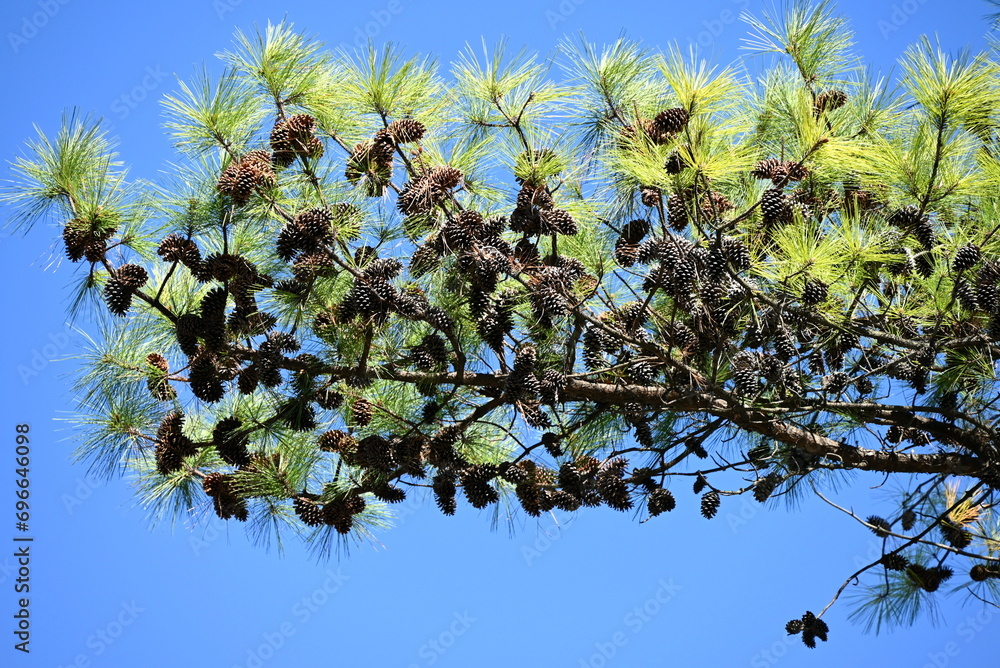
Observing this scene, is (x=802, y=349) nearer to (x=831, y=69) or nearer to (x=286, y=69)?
(x=831, y=69)

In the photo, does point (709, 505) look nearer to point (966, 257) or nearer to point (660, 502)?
point (660, 502)

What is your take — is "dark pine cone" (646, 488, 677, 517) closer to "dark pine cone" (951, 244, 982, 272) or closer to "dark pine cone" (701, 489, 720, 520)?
"dark pine cone" (701, 489, 720, 520)

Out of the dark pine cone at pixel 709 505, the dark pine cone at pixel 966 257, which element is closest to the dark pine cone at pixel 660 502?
the dark pine cone at pixel 709 505

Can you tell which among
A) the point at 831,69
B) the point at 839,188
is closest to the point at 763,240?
the point at 839,188

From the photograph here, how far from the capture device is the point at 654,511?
2.96 m

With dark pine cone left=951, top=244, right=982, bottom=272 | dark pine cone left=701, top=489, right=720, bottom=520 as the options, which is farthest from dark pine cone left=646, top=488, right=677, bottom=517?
dark pine cone left=951, top=244, right=982, bottom=272

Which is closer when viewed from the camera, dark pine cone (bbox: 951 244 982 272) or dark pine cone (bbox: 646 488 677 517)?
dark pine cone (bbox: 951 244 982 272)

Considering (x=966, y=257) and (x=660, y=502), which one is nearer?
(x=966, y=257)

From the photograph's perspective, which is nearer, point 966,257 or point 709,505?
point 966,257

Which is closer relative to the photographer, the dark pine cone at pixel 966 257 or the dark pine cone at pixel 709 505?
the dark pine cone at pixel 966 257

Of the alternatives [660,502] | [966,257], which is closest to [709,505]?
[660,502]

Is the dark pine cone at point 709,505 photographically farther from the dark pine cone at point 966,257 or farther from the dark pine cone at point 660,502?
the dark pine cone at point 966,257

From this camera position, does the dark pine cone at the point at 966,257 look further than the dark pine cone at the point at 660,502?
No

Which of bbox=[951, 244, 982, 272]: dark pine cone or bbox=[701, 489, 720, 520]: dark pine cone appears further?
bbox=[701, 489, 720, 520]: dark pine cone
